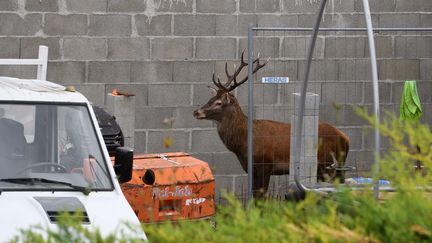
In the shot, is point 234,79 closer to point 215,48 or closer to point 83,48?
point 215,48

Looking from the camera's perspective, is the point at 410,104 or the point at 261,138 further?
the point at 410,104

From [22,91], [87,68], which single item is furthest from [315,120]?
[22,91]

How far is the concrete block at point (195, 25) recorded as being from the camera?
1328 centimetres

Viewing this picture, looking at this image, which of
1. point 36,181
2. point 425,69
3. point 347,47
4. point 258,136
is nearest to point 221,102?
point 258,136

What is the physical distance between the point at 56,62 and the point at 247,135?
7.62 ft

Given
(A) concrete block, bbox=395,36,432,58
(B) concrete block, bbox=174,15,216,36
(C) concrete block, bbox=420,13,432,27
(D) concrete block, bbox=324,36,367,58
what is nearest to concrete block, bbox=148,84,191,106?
(B) concrete block, bbox=174,15,216,36

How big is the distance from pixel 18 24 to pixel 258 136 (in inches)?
116

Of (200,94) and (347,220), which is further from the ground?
(200,94)

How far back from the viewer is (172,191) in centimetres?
941

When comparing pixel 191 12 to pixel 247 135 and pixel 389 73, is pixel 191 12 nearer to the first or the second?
pixel 247 135

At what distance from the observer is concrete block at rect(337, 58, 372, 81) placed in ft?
45.0

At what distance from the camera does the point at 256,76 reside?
1347cm

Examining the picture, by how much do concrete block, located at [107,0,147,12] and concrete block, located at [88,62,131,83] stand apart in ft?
2.02

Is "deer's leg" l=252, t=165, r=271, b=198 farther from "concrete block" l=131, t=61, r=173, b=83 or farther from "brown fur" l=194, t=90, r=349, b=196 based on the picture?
"concrete block" l=131, t=61, r=173, b=83
